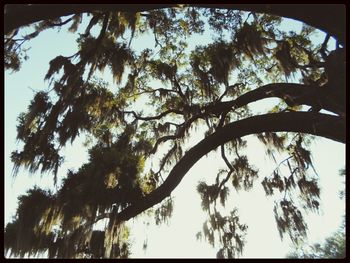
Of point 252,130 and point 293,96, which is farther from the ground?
point 293,96

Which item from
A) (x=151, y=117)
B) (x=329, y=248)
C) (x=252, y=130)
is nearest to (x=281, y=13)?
(x=252, y=130)

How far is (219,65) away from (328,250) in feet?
180

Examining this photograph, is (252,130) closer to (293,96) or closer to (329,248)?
(293,96)

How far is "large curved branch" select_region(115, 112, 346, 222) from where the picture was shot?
638 centimetres

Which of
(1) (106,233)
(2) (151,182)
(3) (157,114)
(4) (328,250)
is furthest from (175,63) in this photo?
(4) (328,250)

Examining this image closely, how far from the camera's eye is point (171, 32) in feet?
34.5

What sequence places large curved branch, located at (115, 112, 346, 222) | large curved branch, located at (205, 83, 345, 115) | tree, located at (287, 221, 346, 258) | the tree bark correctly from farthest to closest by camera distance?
tree, located at (287, 221, 346, 258), large curved branch, located at (205, 83, 345, 115), large curved branch, located at (115, 112, 346, 222), the tree bark

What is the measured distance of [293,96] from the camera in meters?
7.73

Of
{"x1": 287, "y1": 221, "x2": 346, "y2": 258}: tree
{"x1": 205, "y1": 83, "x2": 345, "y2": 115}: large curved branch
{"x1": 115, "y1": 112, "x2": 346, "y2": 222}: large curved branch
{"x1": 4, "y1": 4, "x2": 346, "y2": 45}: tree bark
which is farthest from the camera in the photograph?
{"x1": 287, "y1": 221, "x2": 346, "y2": 258}: tree

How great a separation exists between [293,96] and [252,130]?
1.39 metres

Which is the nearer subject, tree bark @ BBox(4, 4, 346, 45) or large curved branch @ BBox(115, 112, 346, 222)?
tree bark @ BBox(4, 4, 346, 45)

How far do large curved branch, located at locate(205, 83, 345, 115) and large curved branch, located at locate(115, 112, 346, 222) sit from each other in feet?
1.16

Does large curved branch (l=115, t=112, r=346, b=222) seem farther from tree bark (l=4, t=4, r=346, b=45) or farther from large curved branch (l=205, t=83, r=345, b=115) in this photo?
tree bark (l=4, t=4, r=346, b=45)

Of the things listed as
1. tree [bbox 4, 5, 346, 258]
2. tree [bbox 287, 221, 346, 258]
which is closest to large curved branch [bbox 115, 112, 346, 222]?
tree [bbox 4, 5, 346, 258]
